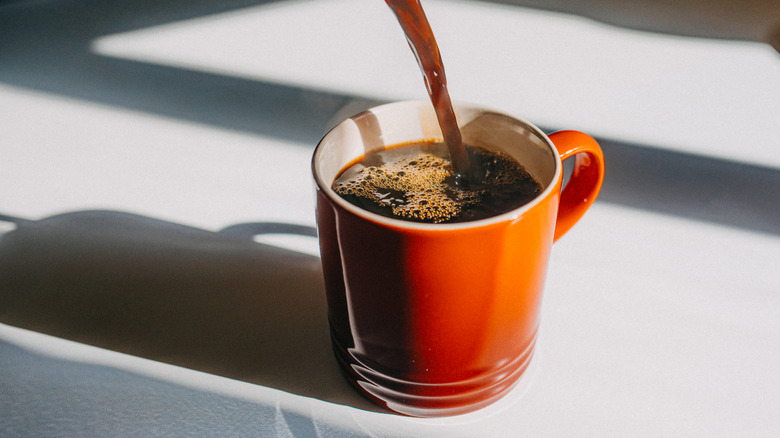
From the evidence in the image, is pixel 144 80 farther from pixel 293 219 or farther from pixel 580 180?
pixel 580 180

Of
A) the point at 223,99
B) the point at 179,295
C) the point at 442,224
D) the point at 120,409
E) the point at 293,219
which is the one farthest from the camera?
the point at 223,99

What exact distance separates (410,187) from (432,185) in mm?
20

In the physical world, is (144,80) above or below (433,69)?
below

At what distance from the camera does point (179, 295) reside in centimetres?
65

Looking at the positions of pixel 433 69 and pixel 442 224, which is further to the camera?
pixel 433 69

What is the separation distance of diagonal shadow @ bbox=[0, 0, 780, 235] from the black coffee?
0.29m

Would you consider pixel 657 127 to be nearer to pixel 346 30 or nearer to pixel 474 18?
pixel 474 18

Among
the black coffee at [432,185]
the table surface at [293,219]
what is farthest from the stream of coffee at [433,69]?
the table surface at [293,219]

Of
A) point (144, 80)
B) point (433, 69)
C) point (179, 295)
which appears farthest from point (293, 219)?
point (144, 80)

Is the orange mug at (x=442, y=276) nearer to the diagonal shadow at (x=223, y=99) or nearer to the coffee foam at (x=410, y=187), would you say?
the coffee foam at (x=410, y=187)

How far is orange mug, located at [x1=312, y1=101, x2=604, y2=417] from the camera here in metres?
0.44

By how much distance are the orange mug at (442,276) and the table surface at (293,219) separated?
46 mm

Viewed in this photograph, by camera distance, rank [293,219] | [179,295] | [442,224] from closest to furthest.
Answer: [442,224] < [179,295] < [293,219]

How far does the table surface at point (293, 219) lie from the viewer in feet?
1.82
